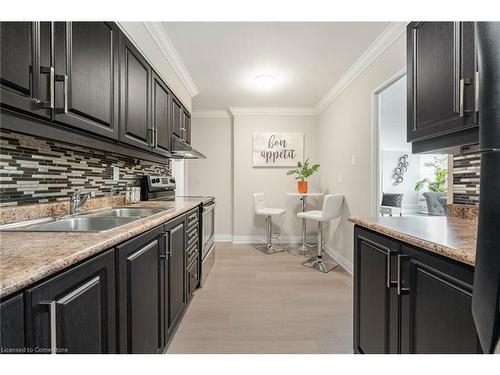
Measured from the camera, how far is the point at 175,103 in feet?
9.41

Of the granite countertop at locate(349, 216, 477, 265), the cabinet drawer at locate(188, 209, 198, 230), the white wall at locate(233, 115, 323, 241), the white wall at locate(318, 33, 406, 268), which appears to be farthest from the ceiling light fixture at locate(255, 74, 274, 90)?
the granite countertop at locate(349, 216, 477, 265)

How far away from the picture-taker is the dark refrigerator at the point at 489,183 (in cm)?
34

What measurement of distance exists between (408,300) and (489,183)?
35.1 inches

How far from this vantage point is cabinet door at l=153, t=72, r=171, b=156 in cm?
225

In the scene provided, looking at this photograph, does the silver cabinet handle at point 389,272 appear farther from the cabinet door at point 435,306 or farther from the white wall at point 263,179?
the white wall at point 263,179

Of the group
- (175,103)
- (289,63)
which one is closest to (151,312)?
(175,103)

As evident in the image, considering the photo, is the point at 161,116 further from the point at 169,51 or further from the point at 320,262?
the point at 320,262

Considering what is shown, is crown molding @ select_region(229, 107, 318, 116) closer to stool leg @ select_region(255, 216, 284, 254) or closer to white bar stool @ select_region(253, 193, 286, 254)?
white bar stool @ select_region(253, 193, 286, 254)

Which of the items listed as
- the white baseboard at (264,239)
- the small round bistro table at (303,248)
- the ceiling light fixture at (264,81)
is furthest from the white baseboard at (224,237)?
the ceiling light fixture at (264,81)

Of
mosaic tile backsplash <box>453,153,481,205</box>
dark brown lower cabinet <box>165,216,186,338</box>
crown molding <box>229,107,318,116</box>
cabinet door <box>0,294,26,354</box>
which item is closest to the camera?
cabinet door <box>0,294,26,354</box>

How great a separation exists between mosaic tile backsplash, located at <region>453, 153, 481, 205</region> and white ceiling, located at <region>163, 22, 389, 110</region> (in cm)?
141

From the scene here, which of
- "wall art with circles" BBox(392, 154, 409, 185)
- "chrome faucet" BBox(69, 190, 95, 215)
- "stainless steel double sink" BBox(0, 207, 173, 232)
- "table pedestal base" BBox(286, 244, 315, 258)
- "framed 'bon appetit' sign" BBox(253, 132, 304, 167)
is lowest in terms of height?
A: "table pedestal base" BBox(286, 244, 315, 258)

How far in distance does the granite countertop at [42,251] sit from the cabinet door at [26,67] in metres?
0.47
